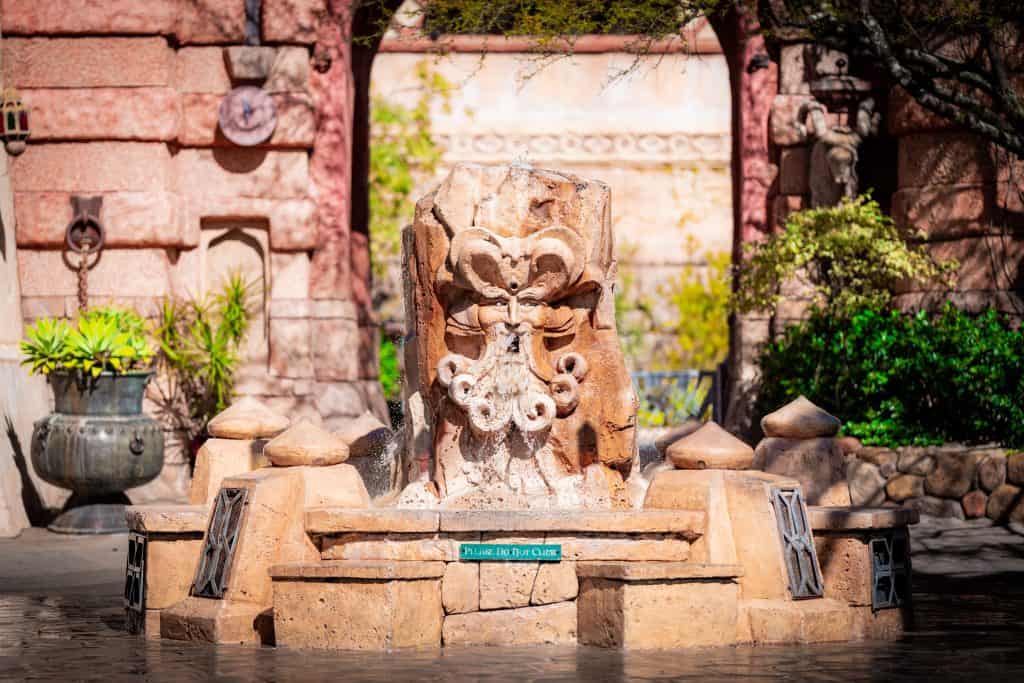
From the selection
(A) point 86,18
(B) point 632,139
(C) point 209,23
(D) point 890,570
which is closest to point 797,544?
(D) point 890,570

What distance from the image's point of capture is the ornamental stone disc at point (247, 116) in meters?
15.2

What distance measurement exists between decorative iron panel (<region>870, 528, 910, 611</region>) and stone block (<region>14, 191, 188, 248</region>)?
28.6 ft

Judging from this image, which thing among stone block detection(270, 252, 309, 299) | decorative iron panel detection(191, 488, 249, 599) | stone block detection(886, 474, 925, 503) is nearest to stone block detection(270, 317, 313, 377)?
stone block detection(270, 252, 309, 299)

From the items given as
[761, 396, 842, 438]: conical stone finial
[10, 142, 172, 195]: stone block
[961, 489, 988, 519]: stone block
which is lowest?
[961, 489, 988, 519]: stone block

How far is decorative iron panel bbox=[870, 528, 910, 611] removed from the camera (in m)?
7.93

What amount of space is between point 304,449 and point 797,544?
2.32 meters

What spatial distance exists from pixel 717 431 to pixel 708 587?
1.03 metres

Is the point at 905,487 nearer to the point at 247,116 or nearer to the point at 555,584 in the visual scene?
the point at 555,584

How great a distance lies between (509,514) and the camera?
751 centimetres

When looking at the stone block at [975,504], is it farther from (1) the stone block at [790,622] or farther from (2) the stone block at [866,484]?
(1) the stone block at [790,622]

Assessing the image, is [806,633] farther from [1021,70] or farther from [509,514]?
[1021,70]

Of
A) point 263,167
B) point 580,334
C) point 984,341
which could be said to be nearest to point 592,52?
point 263,167

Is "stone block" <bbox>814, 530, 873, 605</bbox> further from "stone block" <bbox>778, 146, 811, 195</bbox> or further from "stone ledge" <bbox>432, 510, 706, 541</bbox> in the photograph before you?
"stone block" <bbox>778, 146, 811, 195</bbox>

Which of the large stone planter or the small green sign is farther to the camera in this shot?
the large stone planter
